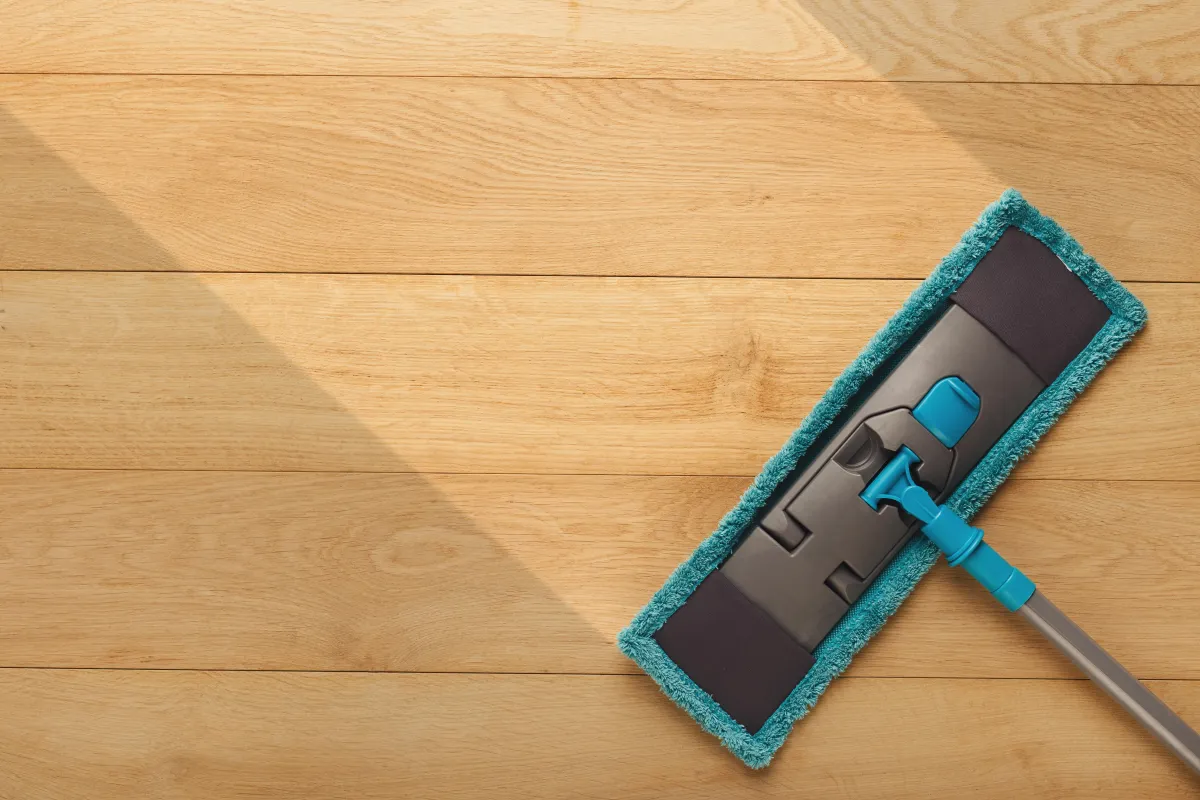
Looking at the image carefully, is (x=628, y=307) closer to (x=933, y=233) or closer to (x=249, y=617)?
(x=933, y=233)

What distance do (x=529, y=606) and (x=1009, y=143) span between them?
1.97 ft

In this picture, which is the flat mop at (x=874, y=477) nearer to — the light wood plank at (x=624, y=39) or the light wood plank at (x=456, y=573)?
the light wood plank at (x=456, y=573)

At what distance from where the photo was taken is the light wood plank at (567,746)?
2.65ft

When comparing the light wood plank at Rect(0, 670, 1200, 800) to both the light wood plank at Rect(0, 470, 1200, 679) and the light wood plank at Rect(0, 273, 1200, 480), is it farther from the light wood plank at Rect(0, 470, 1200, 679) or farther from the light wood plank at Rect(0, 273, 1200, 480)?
the light wood plank at Rect(0, 273, 1200, 480)

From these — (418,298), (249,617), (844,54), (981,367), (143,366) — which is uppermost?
(844,54)

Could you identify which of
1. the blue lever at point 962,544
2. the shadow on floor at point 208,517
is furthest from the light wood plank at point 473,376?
the blue lever at point 962,544

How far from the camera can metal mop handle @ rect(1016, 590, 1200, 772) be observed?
0.75m

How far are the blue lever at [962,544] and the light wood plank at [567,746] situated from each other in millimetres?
111

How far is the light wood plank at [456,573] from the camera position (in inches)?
32.0

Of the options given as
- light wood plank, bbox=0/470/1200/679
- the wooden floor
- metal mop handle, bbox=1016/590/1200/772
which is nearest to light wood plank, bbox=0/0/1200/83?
the wooden floor

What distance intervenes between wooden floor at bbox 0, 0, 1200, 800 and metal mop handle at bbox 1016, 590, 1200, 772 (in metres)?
0.05

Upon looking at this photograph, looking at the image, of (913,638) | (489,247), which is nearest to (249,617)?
(489,247)

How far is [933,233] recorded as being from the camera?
834mm

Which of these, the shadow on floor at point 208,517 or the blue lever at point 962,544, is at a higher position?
the blue lever at point 962,544
